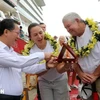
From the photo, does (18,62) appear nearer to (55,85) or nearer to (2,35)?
(2,35)

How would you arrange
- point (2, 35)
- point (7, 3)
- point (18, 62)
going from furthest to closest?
point (7, 3) → point (2, 35) → point (18, 62)

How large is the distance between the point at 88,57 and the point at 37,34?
2.84 ft

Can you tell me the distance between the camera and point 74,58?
2.68 m

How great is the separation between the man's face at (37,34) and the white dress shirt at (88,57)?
63 centimetres

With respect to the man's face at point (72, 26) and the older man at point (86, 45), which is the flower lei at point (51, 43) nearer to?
the older man at point (86, 45)

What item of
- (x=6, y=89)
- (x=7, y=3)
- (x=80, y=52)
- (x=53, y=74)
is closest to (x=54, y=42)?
(x=53, y=74)

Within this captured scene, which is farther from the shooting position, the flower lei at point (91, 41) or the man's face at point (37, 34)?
the man's face at point (37, 34)

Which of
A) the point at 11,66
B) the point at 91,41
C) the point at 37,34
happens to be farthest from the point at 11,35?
the point at 91,41

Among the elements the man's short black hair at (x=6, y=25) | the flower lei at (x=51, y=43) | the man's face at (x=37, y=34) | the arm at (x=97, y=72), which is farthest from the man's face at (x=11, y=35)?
the arm at (x=97, y=72)

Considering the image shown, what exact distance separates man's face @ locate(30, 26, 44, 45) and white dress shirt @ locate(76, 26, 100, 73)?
0.63m

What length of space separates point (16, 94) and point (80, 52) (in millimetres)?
911

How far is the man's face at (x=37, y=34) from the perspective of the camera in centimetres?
334

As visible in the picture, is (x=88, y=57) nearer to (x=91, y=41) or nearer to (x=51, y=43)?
(x=91, y=41)

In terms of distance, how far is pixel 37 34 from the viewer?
3.35 m
